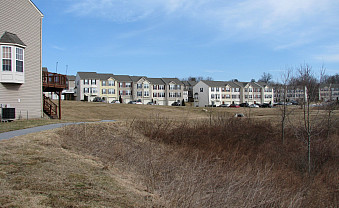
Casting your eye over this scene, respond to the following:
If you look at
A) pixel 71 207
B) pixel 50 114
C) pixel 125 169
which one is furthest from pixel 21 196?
pixel 50 114

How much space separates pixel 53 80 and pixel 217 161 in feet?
60.8

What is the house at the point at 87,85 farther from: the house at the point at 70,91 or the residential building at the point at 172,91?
the residential building at the point at 172,91

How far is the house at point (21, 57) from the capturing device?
69.2 ft

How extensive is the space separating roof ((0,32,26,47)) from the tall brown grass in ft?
29.7

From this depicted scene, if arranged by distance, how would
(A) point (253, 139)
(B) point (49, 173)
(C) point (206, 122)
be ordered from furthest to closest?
1. (C) point (206, 122)
2. (A) point (253, 139)
3. (B) point (49, 173)

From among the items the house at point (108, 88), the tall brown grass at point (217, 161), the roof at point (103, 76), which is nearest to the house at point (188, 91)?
the house at point (108, 88)

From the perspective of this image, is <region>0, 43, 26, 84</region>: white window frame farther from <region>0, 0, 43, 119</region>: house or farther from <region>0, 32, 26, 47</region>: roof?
<region>0, 32, 26, 47</region>: roof

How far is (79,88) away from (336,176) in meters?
75.0

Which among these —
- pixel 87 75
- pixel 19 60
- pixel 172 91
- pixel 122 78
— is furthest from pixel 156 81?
pixel 19 60

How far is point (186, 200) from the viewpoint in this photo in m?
6.76

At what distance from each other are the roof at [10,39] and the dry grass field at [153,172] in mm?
8869

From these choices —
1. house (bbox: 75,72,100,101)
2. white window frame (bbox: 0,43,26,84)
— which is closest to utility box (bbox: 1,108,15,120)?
white window frame (bbox: 0,43,26,84)

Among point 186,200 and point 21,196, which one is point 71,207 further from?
point 186,200

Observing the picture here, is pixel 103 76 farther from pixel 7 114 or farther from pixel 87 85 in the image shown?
pixel 7 114
